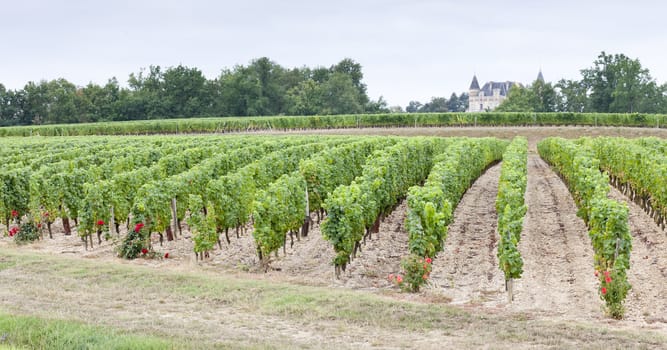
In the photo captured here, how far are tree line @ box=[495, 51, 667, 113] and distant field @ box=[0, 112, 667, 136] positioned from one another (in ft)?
113

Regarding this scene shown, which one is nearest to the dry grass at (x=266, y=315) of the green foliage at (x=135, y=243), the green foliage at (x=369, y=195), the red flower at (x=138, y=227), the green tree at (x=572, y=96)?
the green foliage at (x=369, y=195)

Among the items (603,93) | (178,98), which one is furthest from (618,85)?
(178,98)

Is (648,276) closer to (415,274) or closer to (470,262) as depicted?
(470,262)

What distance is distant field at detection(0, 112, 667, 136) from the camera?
242 feet

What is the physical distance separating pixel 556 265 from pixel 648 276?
81.5 inches

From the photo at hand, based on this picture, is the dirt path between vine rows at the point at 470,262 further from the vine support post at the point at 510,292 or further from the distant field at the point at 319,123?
the distant field at the point at 319,123

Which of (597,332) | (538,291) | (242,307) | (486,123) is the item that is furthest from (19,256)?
(486,123)

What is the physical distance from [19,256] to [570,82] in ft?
353

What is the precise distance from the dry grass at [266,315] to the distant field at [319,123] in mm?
63735

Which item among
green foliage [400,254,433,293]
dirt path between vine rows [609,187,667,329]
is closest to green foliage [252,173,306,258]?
green foliage [400,254,433,293]

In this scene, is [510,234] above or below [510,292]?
above

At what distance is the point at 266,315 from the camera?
→ 38.7 ft

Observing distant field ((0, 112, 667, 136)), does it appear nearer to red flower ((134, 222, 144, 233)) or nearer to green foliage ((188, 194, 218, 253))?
green foliage ((188, 194, 218, 253))

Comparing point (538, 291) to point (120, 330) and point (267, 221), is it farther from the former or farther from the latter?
point (120, 330)
